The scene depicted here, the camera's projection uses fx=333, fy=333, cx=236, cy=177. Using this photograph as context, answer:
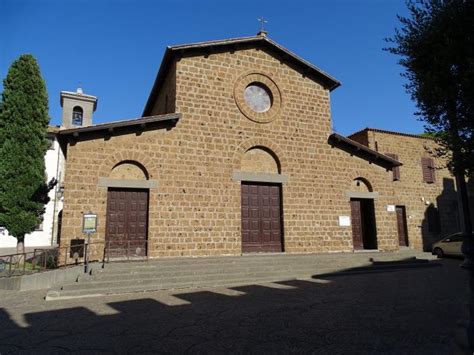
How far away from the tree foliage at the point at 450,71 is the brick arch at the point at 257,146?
870cm

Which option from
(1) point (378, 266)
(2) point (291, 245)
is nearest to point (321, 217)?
(2) point (291, 245)

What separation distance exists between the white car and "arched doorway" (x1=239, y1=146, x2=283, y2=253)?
10075 mm

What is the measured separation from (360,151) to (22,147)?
587 inches

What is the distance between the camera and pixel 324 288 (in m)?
9.00

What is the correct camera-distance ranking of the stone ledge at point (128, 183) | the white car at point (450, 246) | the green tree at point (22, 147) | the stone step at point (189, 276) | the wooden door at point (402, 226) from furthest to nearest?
the wooden door at point (402, 226), the white car at point (450, 246), the green tree at point (22, 147), the stone ledge at point (128, 183), the stone step at point (189, 276)

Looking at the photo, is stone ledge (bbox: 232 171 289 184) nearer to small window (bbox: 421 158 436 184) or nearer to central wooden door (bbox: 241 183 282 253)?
central wooden door (bbox: 241 183 282 253)

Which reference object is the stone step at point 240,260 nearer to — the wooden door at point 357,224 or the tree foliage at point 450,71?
the wooden door at point 357,224

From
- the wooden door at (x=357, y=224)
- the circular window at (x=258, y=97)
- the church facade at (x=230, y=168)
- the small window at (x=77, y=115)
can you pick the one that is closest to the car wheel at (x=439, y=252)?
the church facade at (x=230, y=168)

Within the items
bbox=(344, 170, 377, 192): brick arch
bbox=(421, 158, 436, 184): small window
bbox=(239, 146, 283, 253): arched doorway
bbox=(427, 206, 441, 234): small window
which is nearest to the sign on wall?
bbox=(344, 170, 377, 192): brick arch

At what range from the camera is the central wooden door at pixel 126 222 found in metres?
11.5

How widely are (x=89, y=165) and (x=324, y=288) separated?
8505 millimetres

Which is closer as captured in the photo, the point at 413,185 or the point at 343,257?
the point at 343,257

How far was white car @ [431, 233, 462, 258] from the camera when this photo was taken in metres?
17.2

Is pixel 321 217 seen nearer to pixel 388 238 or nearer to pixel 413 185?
pixel 388 238
